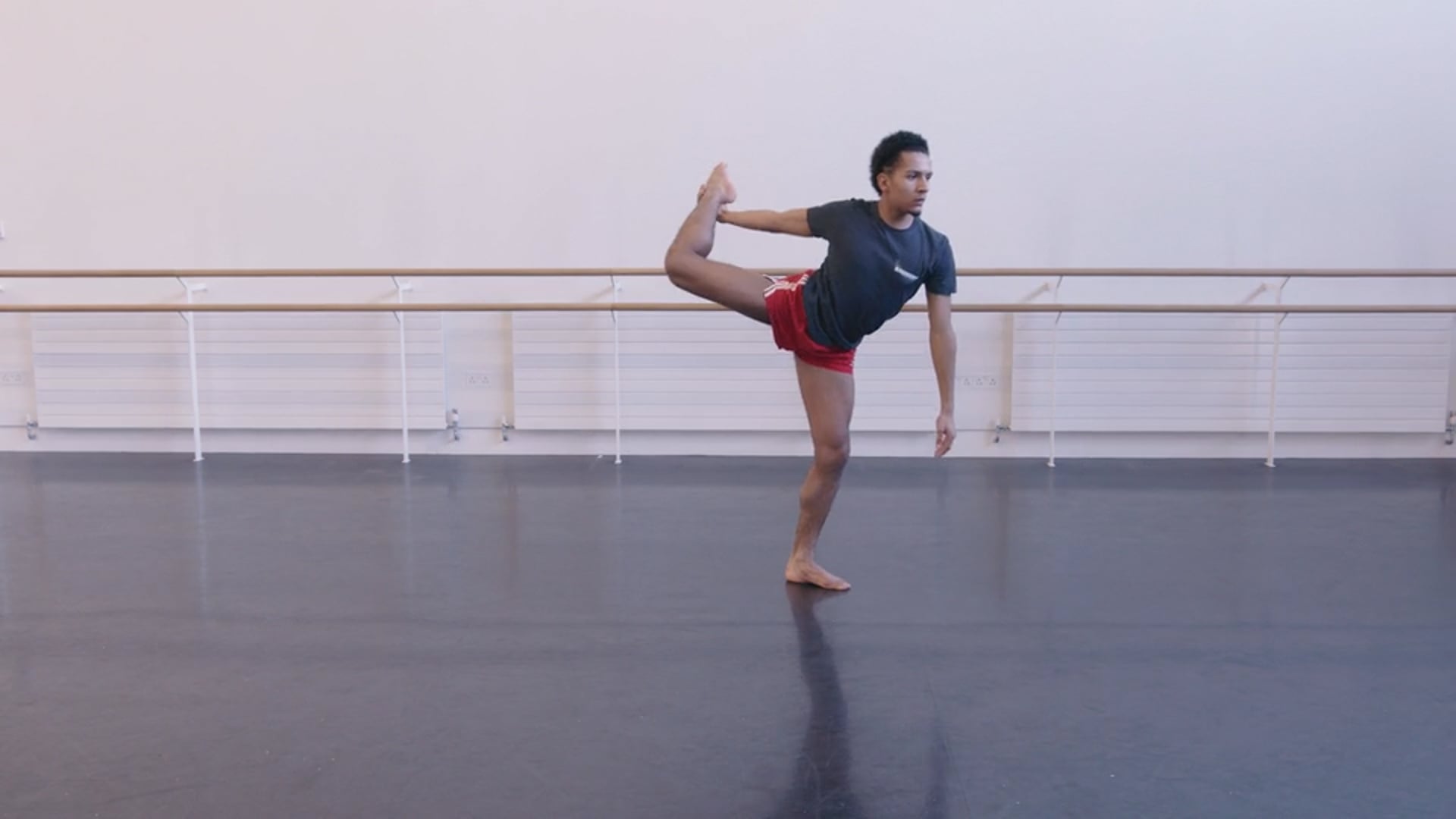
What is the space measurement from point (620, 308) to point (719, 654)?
8.87 feet

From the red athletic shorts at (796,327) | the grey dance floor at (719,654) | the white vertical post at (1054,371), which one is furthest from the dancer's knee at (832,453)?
the white vertical post at (1054,371)

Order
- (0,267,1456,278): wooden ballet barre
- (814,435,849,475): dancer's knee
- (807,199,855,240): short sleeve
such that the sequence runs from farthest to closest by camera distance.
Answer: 1. (0,267,1456,278): wooden ballet barre
2. (814,435,849,475): dancer's knee
3. (807,199,855,240): short sleeve

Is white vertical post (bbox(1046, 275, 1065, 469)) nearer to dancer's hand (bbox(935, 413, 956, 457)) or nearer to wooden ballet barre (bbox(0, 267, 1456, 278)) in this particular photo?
wooden ballet barre (bbox(0, 267, 1456, 278))

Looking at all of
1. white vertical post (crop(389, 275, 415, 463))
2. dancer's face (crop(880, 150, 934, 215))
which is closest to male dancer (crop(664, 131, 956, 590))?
dancer's face (crop(880, 150, 934, 215))

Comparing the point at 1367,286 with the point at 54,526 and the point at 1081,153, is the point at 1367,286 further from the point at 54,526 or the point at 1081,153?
the point at 54,526

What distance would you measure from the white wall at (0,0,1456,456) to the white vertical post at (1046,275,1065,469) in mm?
93

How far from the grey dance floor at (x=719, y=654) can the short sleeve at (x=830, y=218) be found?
3.40ft

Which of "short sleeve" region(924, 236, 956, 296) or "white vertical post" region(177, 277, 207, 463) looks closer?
"short sleeve" region(924, 236, 956, 296)

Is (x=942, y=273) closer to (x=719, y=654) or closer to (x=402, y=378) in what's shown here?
(x=719, y=654)

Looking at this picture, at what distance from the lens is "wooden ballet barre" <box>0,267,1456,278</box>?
5000 millimetres

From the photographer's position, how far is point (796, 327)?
122 inches

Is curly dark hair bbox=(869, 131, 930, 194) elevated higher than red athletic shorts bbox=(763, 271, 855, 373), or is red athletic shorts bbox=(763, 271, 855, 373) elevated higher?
curly dark hair bbox=(869, 131, 930, 194)

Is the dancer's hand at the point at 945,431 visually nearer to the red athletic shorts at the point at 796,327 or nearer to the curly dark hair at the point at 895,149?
the red athletic shorts at the point at 796,327

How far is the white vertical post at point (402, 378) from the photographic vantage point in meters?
5.43
